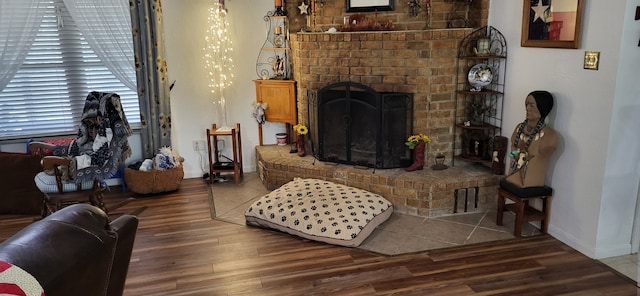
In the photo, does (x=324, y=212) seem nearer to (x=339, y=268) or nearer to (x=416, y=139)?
(x=339, y=268)

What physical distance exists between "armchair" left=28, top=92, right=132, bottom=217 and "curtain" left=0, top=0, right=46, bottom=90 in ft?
3.30

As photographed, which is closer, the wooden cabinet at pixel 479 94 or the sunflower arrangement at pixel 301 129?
the wooden cabinet at pixel 479 94

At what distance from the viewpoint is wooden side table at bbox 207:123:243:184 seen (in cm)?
464

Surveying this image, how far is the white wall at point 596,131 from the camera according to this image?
283 centimetres

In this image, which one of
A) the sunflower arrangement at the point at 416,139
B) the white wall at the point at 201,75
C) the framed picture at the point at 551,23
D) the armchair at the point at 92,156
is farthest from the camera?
the white wall at the point at 201,75

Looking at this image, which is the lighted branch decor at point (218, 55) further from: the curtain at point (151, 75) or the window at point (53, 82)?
the window at point (53, 82)

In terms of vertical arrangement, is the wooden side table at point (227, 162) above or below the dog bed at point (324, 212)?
above

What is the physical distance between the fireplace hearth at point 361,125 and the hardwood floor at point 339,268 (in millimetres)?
1139

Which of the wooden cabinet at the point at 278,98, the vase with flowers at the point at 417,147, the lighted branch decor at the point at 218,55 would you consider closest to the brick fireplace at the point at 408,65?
the vase with flowers at the point at 417,147

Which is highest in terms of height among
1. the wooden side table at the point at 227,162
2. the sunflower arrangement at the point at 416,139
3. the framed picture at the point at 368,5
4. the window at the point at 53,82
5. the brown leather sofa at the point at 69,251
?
the framed picture at the point at 368,5

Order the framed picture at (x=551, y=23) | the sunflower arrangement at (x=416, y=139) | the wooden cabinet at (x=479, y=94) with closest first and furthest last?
the framed picture at (x=551, y=23) < the wooden cabinet at (x=479, y=94) < the sunflower arrangement at (x=416, y=139)

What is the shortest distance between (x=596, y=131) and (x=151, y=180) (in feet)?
12.2

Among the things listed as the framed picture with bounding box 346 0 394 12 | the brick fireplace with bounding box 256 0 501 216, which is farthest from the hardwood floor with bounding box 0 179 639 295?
the framed picture with bounding box 346 0 394 12

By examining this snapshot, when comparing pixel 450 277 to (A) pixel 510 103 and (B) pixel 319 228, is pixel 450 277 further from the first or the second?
(A) pixel 510 103
